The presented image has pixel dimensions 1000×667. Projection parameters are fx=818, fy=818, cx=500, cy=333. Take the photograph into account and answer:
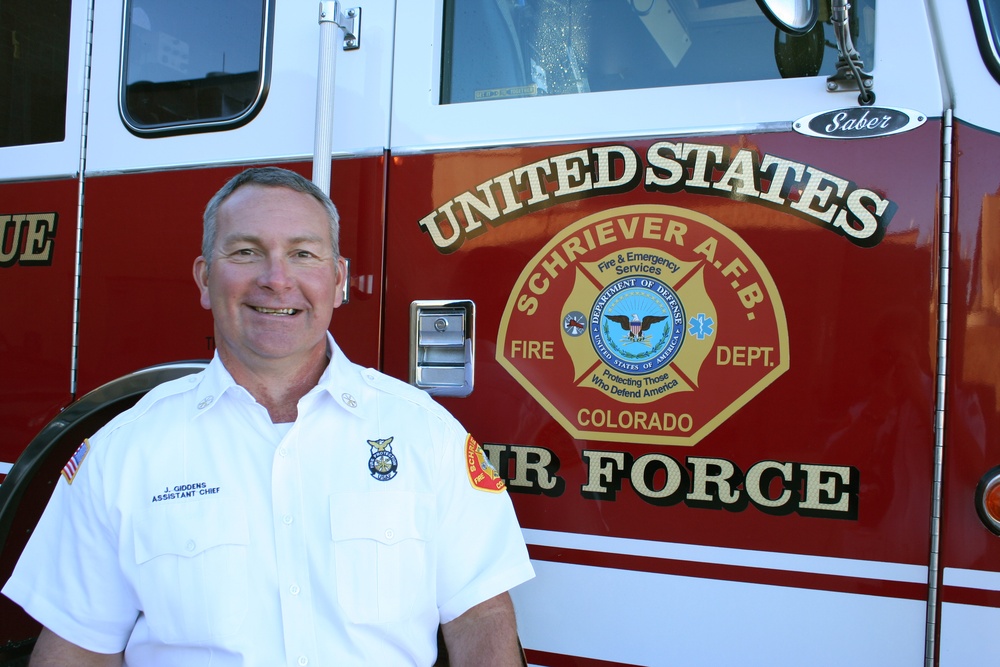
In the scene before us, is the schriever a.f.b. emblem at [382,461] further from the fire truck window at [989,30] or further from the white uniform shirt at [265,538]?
the fire truck window at [989,30]

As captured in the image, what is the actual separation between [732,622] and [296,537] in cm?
88

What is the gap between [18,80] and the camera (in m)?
2.48

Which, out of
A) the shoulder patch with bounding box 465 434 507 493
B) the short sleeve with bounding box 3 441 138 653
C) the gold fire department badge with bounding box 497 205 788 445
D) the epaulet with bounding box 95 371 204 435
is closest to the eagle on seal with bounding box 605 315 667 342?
the gold fire department badge with bounding box 497 205 788 445

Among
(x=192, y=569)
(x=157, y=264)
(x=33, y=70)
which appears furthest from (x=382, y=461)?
(x=33, y=70)

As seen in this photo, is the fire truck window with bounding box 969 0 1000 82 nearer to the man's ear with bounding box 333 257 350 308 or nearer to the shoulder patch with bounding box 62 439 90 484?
the man's ear with bounding box 333 257 350 308

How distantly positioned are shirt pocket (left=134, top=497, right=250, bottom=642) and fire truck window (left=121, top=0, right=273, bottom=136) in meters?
1.06

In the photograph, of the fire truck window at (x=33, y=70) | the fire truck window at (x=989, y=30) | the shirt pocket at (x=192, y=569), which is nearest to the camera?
the shirt pocket at (x=192, y=569)

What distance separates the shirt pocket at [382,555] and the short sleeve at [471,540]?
41 millimetres

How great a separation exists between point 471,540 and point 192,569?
1.69 feet

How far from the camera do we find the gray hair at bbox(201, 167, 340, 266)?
64.4 inches

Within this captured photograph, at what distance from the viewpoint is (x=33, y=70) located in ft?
8.05

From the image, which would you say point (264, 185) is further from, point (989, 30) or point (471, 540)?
point (989, 30)

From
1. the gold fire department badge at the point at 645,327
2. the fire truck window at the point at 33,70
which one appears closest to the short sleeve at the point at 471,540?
the gold fire department badge at the point at 645,327

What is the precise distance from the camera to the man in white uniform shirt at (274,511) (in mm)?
1472
